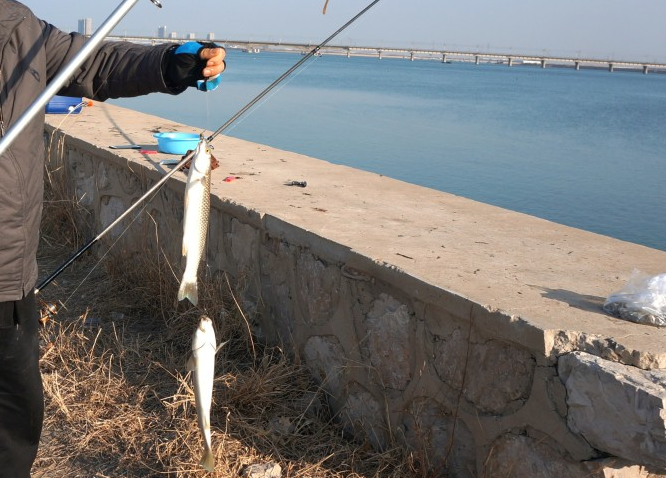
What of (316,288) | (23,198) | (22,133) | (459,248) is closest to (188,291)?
(23,198)

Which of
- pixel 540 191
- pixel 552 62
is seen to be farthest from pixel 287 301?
pixel 552 62

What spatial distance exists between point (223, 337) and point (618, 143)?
17.9 m

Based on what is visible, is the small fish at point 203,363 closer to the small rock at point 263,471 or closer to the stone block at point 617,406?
the small rock at point 263,471

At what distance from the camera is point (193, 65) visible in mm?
2979

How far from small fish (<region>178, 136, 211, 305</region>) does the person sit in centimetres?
45

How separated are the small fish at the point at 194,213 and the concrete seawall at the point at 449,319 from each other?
2.83ft

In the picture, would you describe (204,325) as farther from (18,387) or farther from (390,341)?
(390,341)

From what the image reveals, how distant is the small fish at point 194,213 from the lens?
2.66 metres

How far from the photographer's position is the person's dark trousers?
2666 millimetres

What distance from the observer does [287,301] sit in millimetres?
4051

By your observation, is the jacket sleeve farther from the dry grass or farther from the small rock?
the small rock

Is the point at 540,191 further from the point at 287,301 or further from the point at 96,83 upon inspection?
the point at 96,83

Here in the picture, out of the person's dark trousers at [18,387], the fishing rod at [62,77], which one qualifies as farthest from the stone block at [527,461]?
the fishing rod at [62,77]

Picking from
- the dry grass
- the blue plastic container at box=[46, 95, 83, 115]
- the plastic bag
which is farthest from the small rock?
the blue plastic container at box=[46, 95, 83, 115]
